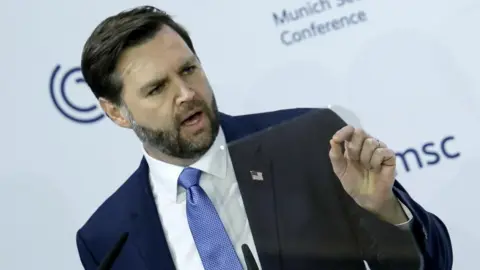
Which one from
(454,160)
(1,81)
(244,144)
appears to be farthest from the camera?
(1,81)

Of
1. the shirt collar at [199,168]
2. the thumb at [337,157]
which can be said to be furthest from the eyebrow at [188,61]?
the thumb at [337,157]

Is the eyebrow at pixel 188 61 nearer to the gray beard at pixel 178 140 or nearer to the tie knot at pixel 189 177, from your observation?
the gray beard at pixel 178 140

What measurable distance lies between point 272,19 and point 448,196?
0.49 meters

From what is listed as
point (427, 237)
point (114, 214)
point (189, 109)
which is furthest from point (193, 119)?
point (427, 237)

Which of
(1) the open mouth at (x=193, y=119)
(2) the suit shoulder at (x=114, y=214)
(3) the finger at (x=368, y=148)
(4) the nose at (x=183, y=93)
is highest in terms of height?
(4) the nose at (x=183, y=93)

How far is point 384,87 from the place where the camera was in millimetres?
1342

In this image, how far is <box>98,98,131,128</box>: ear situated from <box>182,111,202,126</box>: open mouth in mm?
162

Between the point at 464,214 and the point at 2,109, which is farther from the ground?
the point at 2,109

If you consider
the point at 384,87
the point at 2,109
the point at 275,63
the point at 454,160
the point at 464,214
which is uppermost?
the point at 2,109

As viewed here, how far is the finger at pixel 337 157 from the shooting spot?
0.92 meters

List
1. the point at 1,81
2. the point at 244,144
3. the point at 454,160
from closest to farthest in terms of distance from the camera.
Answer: the point at 244,144
the point at 454,160
the point at 1,81

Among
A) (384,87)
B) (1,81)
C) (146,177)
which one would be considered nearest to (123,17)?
(146,177)

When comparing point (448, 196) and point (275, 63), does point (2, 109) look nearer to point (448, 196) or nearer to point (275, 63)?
point (275, 63)

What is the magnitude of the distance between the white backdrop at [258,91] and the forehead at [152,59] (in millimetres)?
249
